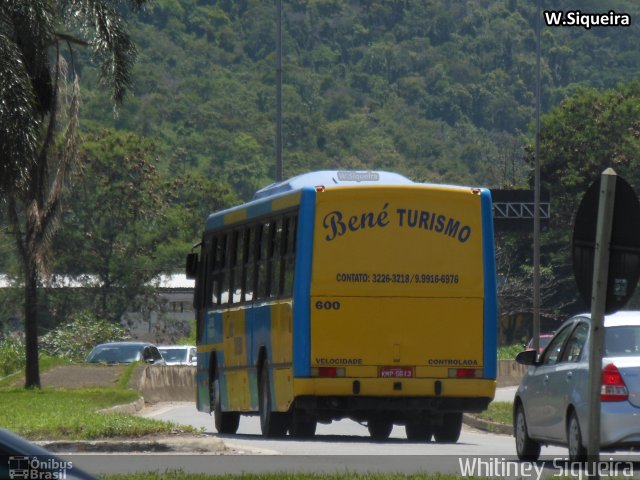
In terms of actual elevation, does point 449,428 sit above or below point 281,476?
above

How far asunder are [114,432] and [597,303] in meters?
9.47

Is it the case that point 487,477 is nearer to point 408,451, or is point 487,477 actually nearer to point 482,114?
point 408,451

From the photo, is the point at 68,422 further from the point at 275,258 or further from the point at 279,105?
the point at 279,105

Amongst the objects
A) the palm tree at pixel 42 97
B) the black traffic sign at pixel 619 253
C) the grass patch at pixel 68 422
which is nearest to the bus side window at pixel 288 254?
the grass patch at pixel 68 422

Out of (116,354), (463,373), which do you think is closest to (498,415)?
(463,373)

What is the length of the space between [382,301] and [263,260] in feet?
7.74

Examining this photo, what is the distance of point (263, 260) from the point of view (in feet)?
72.0

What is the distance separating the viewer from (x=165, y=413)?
3173 centimetres

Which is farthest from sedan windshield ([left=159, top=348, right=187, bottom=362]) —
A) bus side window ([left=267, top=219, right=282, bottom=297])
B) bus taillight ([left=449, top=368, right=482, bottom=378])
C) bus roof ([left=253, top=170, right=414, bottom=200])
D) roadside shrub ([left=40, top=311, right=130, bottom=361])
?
bus taillight ([left=449, top=368, right=482, bottom=378])

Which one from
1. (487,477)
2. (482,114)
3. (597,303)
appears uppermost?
(482,114)

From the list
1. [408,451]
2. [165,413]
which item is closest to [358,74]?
[165,413]

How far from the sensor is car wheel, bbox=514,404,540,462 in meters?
16.6

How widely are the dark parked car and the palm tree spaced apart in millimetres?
9269

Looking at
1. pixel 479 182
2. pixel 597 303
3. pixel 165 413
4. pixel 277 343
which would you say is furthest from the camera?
pixel 479 182
